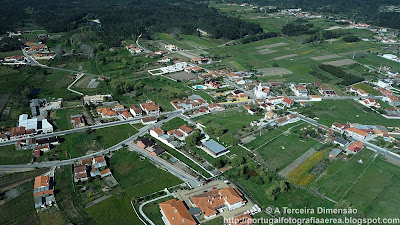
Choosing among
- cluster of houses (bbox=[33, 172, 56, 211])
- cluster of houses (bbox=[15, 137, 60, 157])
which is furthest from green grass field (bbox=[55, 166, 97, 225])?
cluster of houses (bbox=[15, 137, 60, 157])

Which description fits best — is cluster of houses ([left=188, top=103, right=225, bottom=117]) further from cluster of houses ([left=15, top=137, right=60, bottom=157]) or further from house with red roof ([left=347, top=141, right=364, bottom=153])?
house with red roof ([left=347, top=141, right=364, bottom=153])

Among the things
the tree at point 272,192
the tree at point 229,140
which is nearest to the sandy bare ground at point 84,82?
the tree at point 229,140

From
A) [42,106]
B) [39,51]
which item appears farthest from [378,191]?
[39,51]

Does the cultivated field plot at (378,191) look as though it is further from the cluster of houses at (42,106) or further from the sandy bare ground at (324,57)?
the sandy bare ground at (324,57)

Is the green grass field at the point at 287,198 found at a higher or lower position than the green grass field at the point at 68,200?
higher

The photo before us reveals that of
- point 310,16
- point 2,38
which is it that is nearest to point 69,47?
point 2,38
